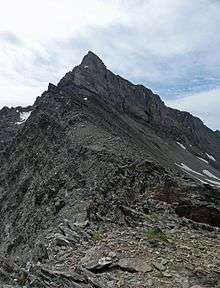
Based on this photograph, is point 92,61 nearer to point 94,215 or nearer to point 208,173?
point 208,173

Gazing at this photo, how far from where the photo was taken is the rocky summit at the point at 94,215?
18.9 m

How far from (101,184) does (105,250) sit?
13113 mm

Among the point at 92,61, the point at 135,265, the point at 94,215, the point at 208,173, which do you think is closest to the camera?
the point at 135,265

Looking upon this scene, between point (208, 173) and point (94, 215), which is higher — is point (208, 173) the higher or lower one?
the higher one

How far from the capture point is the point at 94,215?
26.1 metres

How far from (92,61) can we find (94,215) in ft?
361

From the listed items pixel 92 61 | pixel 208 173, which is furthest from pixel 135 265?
pixel 92 61

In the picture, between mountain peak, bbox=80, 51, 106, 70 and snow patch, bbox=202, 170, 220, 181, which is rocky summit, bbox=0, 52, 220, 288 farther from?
mountain peak, bbox=80, 51, 106, 70

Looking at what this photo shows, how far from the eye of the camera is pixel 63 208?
35188mm

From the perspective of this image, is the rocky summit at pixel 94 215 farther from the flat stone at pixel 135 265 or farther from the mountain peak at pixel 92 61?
the mountain peak at pixel 92 61

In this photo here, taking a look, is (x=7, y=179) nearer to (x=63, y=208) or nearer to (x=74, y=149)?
(x=74, y=149)

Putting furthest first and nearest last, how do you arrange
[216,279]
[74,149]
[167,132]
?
[167,132], [74,149], [216,279]

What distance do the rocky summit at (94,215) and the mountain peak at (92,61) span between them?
2526 inches

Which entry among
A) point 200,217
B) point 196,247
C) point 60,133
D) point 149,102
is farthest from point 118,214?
point 149,102
